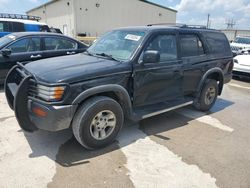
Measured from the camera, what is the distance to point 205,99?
16.6 feet

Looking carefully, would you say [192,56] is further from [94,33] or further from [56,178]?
[94,33]

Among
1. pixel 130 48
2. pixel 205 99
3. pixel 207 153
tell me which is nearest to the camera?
pixel 207 153

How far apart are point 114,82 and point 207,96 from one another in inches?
108

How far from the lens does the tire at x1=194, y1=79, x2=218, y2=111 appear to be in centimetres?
495

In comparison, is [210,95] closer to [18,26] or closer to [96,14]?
[18,26]

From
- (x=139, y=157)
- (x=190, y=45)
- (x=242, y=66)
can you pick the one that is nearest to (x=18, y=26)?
(x=190, y=45)

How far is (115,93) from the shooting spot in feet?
11.3

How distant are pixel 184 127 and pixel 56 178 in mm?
2550

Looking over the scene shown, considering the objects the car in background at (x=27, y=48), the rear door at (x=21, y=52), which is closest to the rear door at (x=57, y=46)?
the car in background at (x=27, y=48)

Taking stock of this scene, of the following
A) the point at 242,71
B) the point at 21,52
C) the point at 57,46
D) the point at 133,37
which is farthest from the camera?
the point at 242,71

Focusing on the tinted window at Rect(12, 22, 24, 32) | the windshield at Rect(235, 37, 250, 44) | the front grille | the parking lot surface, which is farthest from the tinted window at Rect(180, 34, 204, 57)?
the windshield at Rect(235, 37, 250, 44)

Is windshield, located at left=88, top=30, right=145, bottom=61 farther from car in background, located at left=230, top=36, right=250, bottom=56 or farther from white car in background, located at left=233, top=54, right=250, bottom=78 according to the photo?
car in background, located at left=230, top=36, right=250, bottom=56

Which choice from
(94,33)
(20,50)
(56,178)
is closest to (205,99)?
(56,178)

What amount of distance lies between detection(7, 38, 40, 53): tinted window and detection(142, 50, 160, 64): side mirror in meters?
3.99
